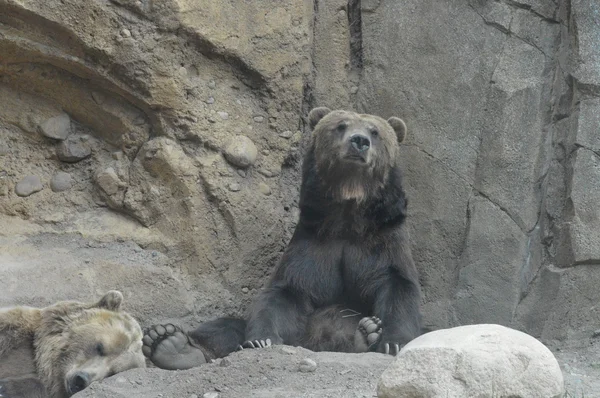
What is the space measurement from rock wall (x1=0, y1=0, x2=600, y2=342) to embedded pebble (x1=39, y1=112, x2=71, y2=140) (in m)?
0.01

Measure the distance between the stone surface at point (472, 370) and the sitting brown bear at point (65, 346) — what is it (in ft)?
7.36

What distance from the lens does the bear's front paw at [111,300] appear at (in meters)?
6.88

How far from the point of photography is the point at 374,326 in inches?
302

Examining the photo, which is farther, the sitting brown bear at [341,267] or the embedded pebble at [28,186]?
the embedded pebble at [28,186]

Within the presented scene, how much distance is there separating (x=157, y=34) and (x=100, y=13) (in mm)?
530

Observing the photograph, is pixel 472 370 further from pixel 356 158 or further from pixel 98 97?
pixel 98 97

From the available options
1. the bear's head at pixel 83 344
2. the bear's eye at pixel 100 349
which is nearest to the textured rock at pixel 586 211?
the bear's head at pixel 83 344

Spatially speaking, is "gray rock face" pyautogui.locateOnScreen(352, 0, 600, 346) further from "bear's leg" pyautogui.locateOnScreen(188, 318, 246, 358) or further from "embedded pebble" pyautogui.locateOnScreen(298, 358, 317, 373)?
"embedded pebble" pyautogui.locateOnScreen(298, 358, 317, 373)

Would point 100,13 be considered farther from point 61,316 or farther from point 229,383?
point 229,383

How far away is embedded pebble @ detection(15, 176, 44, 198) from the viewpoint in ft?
27.9

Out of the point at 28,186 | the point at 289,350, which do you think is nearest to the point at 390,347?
the point at 289,350

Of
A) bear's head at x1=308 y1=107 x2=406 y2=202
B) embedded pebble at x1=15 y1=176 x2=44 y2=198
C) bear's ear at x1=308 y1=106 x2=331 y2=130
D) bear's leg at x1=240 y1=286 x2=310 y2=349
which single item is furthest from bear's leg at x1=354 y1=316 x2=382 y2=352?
embedded pebble at x1=15 y1=176 x2=44 y2=198

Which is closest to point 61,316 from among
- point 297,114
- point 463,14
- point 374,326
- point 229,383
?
point 229,383

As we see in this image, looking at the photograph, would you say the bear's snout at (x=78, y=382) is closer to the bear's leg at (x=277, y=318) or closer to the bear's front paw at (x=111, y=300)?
the bear's front paw at (x=111, y=300)
